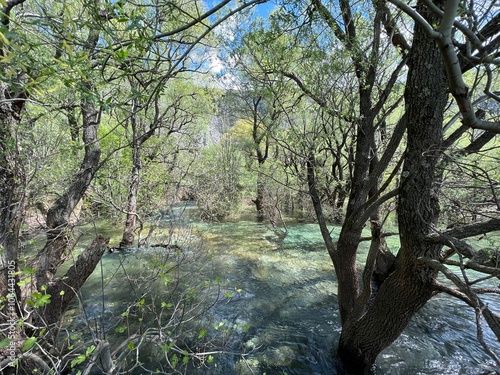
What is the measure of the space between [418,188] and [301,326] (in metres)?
Answer: 3.53

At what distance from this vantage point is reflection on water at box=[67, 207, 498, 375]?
12.6 ft

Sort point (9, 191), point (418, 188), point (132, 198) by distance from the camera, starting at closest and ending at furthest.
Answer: point (418, 188) < point (9, 191) < point (132, 198)

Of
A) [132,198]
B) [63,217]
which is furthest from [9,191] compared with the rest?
[132,198]

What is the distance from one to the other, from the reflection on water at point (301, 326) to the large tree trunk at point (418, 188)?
1.57 meters

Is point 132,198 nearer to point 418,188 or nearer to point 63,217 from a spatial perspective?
point 63,217

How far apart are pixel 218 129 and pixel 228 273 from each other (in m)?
13.0

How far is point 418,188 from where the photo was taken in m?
2.56

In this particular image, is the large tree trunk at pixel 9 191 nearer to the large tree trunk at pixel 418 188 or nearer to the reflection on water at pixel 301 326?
the reflection on water at pixel 301 326

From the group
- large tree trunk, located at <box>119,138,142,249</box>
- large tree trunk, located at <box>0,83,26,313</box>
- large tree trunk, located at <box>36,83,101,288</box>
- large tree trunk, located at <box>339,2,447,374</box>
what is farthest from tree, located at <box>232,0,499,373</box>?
large tree trunk, located at <box>119,138,142,249</box>

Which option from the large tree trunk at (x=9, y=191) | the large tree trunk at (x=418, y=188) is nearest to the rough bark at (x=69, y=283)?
the large tree trunk at (x=9, y=191)

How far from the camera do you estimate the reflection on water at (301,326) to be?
12.6 feet

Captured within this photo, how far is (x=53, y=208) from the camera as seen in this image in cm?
440

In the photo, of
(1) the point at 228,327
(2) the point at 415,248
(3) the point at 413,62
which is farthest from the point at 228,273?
(3) the point at 413,62

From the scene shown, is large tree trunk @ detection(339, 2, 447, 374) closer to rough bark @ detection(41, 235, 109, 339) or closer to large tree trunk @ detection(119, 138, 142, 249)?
rough bark @ detection(41, 235, 109, 339)
